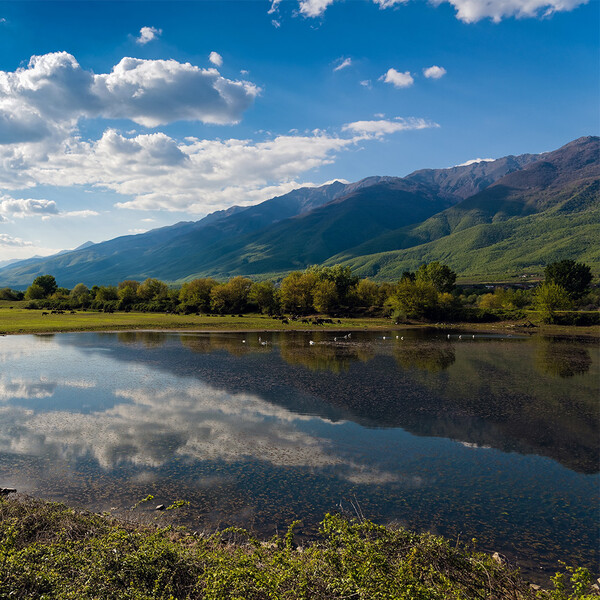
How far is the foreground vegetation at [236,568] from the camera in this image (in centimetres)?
866

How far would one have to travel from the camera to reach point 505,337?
7588 cm

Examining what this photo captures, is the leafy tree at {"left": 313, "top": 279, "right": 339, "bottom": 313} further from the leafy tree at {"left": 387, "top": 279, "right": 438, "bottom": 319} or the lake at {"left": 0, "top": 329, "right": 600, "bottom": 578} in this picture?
the lake at {"left": 0, "top": 329, "right": 600, "bottom": 578}

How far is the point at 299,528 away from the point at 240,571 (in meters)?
4.70

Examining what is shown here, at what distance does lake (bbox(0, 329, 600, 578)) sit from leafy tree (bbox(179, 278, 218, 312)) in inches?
3264

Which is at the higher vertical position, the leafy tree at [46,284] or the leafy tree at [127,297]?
the leafy tree at [46,284]

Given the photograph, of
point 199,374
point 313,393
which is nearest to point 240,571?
point 313,393

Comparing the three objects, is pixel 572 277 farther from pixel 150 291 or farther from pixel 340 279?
pixel 150 291

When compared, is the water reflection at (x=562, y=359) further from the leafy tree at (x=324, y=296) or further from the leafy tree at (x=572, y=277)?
the leafy tree at (x=572, y=277)

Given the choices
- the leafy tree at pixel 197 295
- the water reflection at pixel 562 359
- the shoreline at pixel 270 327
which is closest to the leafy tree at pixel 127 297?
the leafy tree at pixel 197 295

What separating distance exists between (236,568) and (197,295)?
123 meters

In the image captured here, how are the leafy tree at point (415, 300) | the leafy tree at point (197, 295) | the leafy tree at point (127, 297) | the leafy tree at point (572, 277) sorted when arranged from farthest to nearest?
the leafy tree at point (127, 297)
the leafy tree at point (197, 295)
the leafy tree at point (572, 277)
the leafy tree at point (415, 300)

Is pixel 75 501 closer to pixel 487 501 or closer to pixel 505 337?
pixel 487 501

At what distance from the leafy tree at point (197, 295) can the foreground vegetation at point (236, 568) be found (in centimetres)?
11741

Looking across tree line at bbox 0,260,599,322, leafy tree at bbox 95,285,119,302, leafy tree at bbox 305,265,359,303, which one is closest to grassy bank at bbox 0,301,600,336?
tree line at bbox 0,260,599,322
